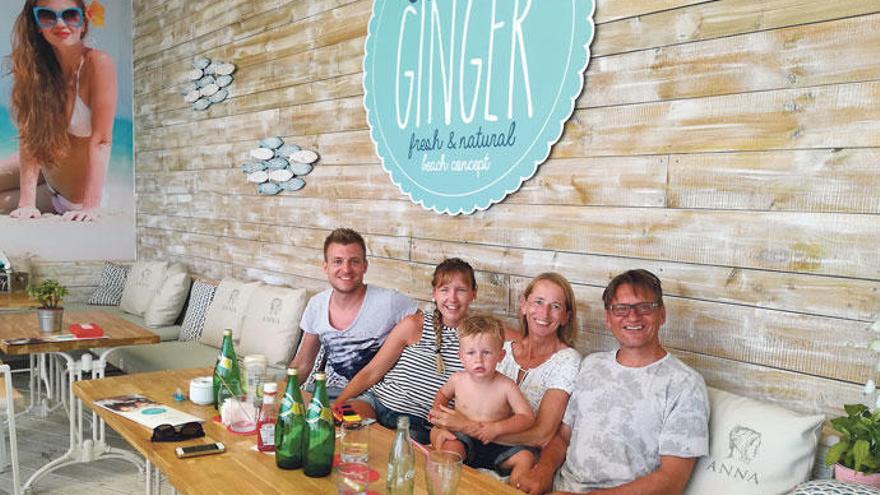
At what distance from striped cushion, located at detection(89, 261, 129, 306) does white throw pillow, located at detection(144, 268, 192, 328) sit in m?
0.79

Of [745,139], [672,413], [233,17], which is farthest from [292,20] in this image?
[672,413]

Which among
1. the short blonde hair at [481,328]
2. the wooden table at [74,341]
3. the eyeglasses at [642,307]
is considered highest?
the eyeglasses at [642,307]

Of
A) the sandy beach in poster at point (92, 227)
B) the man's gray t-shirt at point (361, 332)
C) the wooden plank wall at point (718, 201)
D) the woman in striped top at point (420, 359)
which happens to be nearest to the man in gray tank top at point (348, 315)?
the man's gray t-shirt at point (361, 332)

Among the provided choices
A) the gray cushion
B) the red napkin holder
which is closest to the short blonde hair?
the gray cushion

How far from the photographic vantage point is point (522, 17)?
106 inches

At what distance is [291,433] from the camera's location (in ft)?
5.81

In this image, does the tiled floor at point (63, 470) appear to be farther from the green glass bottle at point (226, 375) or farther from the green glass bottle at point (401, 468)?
the green glass bottle at point (401, 468)

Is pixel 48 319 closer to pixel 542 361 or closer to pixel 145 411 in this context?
pixel 145 411

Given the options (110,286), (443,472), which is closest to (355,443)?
(443,472)

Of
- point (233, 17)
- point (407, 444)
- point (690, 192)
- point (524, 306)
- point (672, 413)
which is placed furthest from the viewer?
point (233, 17)

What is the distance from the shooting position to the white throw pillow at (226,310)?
4215mm

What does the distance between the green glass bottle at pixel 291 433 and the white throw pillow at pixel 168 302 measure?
11.6ft

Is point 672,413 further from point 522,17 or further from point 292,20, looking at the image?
point 292,20

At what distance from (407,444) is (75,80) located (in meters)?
5.42
